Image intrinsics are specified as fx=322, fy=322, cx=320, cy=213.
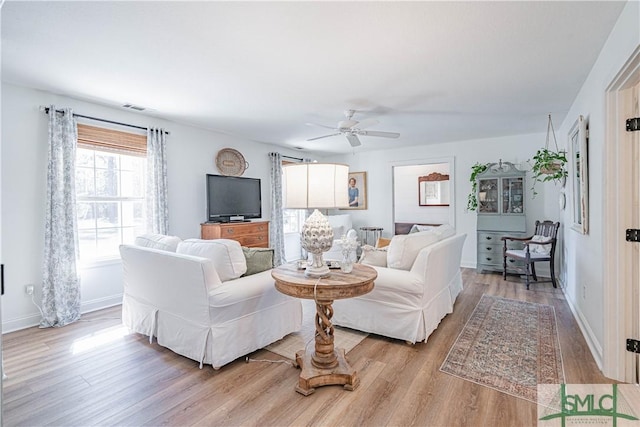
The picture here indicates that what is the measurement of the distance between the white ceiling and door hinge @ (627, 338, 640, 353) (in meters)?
2.10

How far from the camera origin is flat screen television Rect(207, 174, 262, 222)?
479 centimetres

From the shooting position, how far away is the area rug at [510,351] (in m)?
2.20

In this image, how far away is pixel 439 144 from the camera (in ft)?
20.3

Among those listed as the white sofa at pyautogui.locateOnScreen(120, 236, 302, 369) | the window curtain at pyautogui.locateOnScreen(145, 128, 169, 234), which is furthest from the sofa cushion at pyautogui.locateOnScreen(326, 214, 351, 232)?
the white sofa at pyautogui.locateOnScreen(120, 236, 302, 369)

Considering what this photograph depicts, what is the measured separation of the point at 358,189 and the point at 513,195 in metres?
3.07

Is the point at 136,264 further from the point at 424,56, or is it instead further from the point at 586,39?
Answer: the point at 586,39

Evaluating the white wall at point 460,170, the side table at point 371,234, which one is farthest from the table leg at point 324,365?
the side table at point 371,234

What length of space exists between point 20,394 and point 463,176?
6.31 m

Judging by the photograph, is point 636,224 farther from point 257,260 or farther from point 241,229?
point 241,229

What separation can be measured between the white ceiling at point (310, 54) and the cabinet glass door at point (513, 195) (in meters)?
1.49

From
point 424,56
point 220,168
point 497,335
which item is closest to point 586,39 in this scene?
point 424,56

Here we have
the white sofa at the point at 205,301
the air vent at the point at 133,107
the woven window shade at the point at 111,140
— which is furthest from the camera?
the air vent at the point at 133,107

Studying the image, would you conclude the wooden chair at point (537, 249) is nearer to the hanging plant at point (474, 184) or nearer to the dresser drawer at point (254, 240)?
the hanging plant at point (474, 184)

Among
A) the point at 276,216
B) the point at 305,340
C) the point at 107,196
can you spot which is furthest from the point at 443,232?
the point at 107,196
